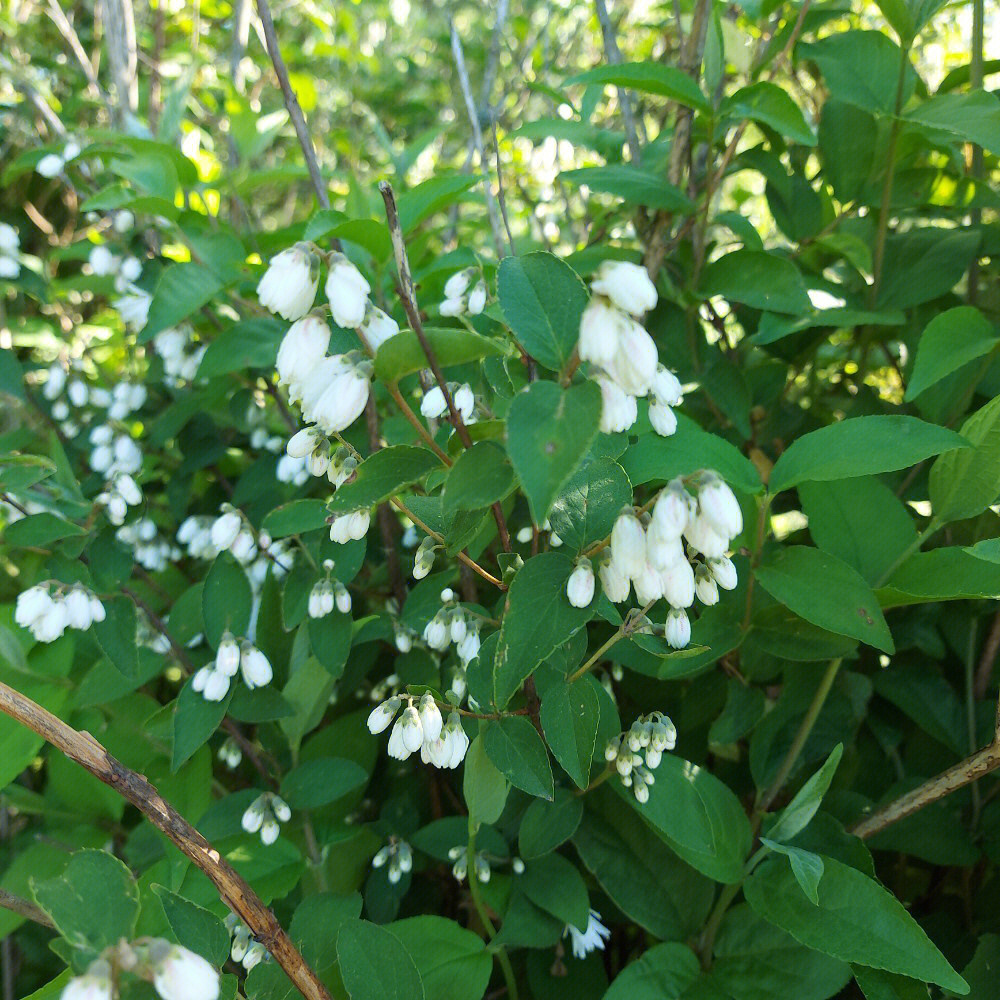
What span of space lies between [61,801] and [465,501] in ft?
3.68

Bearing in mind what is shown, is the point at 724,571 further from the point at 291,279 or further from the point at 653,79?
the point at 653,79

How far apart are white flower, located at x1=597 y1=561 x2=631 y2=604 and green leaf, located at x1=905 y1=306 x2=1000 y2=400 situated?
58cm

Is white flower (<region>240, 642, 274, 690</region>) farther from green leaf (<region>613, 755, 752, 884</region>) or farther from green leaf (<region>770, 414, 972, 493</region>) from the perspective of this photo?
green leaf (<region>770, 414, 972, 493</region>)

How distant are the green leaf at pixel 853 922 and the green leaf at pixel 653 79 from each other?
3.35ft

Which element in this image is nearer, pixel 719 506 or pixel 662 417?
pixel 719 506

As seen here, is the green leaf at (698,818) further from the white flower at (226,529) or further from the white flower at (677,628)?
the white flower at (226,529)

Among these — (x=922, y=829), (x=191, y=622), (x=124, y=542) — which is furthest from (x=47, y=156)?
(x=922, y=829)

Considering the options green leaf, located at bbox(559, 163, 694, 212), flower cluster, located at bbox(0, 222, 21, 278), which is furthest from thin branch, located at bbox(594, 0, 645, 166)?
flower cluster, located at bbox(0, 222, 21, 278)

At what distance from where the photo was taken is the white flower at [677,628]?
88 cm

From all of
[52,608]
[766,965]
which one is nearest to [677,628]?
[766,965]

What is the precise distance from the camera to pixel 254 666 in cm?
123

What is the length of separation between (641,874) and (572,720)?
387 mm

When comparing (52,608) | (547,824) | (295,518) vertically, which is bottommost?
(547,824)

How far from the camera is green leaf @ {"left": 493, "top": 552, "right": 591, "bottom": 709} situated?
78 centimetres
